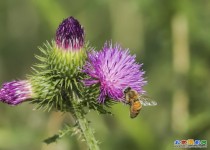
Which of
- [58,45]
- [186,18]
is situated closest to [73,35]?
[58,45]

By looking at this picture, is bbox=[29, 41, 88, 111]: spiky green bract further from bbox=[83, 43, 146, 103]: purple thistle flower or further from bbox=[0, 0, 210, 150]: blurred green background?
bbox=[0, 0, 210, 150]: blurred green background

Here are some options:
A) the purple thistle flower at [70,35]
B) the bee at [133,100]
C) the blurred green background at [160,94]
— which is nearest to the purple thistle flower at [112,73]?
the bee at [133,100]

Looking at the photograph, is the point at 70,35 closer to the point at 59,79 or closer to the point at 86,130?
the point at 59,79

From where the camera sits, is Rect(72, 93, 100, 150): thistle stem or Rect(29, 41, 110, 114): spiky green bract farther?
Rect(29, 41, 110, 114): spiky green bract

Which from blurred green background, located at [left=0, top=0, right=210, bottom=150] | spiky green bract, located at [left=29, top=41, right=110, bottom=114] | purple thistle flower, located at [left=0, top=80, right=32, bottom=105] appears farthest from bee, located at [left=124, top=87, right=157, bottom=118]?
blurred green background, located at [left=0, top=0, right=210, bottom=150]

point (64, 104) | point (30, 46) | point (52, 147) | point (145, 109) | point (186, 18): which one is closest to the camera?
point (64, 104)

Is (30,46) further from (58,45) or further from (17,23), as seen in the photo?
(58,45)
